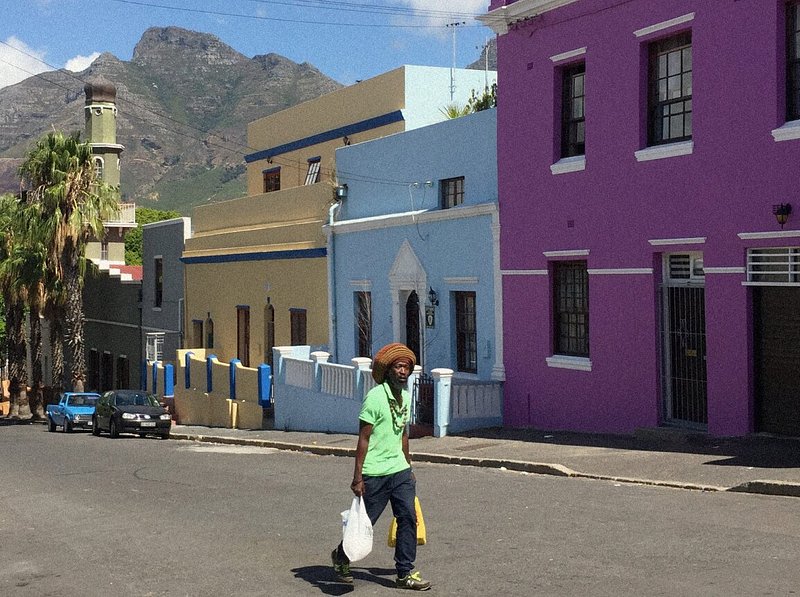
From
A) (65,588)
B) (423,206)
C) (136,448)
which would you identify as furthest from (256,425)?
(65,588)

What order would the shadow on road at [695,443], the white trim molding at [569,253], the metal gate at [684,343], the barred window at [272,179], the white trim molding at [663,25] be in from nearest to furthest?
the shadow on road at [695,443], the white trim molding at [663,25], the metal gate at [684,343], the white trim molding at [569,253], the barred window at [272,179]

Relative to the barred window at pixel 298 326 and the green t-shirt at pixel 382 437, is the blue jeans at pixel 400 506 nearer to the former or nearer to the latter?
the green t-shirt at pixel 382 437

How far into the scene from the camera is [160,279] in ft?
140

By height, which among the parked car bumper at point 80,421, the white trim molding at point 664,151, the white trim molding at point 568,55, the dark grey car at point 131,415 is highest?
the white trim molding at point 568,55

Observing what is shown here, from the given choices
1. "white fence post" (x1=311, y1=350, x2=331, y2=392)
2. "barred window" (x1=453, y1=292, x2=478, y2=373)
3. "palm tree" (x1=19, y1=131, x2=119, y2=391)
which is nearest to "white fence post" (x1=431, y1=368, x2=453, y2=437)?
"barred window" (x1=453, y1=292, x2=478, y2=373)

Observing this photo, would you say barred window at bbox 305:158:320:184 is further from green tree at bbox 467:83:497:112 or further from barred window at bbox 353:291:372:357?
barred window at bbox 353:291:372:357

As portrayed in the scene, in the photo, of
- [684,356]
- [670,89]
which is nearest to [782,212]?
[684,356]

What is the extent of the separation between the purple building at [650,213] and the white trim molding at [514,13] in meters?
0.03

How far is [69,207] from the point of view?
3928cm

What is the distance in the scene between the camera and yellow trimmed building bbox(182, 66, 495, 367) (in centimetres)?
2981

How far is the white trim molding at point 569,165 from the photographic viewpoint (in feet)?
63.0

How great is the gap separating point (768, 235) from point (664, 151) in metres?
2.49

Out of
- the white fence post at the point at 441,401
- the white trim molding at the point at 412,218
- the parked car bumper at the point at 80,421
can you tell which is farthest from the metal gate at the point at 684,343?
the parked car bumper at the point at 80,421

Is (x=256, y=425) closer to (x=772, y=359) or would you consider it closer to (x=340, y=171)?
(x=340, y=171)
